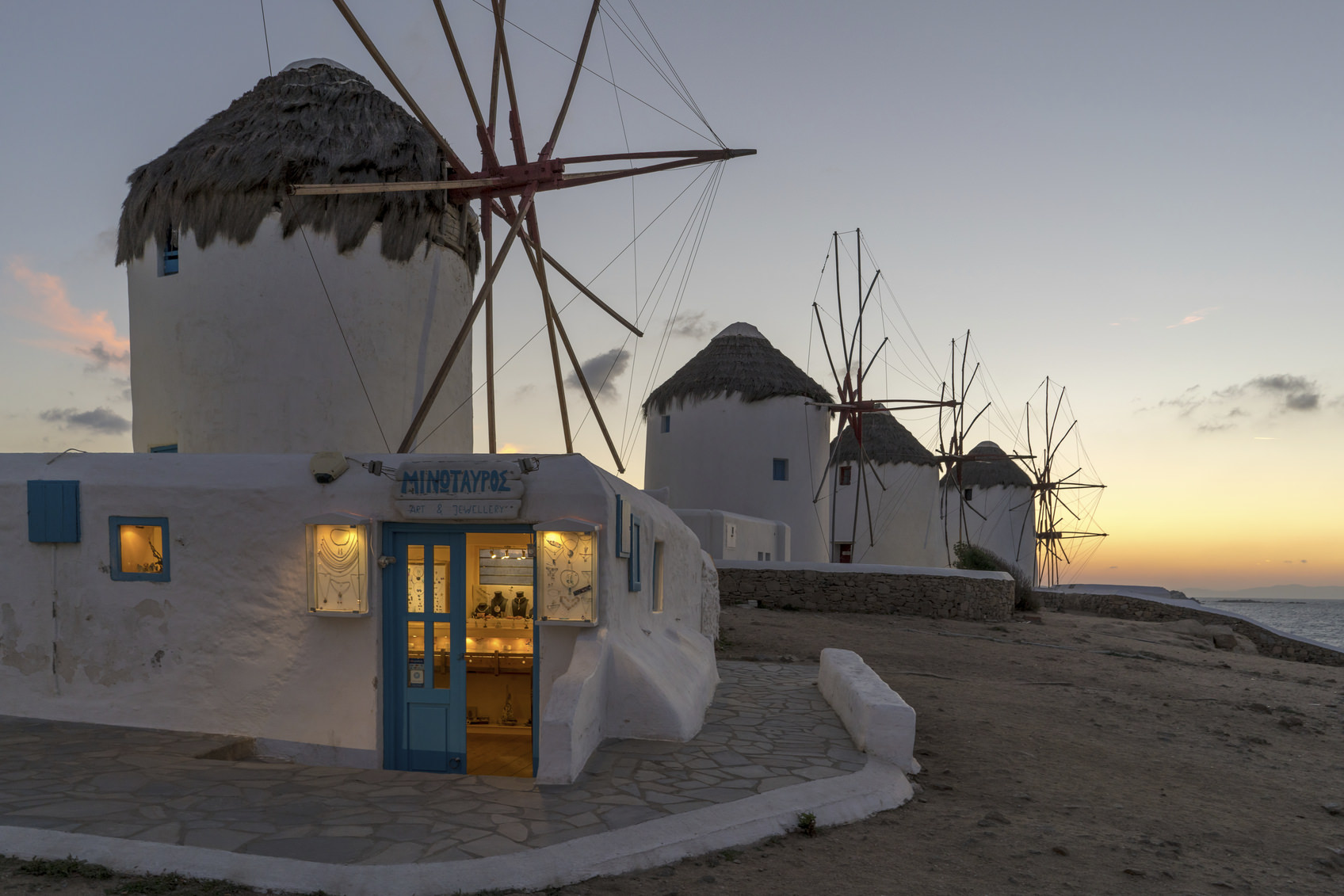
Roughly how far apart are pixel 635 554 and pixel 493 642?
5.09 feet

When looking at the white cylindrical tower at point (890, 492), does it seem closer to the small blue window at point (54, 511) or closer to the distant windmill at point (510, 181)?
the distant windmill at point (510, 181)

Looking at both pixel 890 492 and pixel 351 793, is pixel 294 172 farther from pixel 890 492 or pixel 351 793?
pixel 890 492

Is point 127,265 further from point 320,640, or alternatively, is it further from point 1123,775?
point 1123,775

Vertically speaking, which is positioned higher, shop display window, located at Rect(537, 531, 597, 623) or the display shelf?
shop display window, located at Rect(537, 531, 597, 623)

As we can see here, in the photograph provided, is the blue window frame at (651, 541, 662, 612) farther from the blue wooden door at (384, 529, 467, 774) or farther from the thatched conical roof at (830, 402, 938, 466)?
the thatched conical roof at (830, 402, 938, 466)

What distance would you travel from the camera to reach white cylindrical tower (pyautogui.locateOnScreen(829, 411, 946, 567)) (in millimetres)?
34188

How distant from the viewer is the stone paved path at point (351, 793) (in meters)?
4.67

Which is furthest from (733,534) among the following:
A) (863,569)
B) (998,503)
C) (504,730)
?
(998,503)

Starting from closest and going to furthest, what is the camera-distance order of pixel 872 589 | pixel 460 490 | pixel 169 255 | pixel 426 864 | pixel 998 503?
pixel 426 864 → pixel 460 490 → pixel 169 255 → pixel 872 589 → pixel 998 503

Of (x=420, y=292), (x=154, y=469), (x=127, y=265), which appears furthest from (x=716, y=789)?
(x=127, y=265)

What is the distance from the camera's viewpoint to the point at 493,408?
1019 cm

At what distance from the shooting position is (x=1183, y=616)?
2569 cm

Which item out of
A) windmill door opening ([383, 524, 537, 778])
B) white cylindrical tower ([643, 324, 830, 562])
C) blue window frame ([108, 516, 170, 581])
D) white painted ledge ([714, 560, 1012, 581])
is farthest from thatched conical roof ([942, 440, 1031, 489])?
blue window frame ([108, 516, 170, 581])

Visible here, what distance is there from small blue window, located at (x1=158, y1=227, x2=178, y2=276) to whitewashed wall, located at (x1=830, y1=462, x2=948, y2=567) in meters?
27.2
